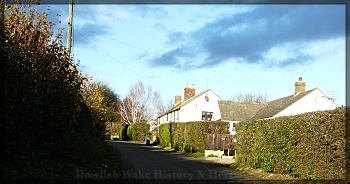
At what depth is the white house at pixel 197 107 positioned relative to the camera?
56.5 meters

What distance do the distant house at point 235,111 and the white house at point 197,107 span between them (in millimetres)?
1128

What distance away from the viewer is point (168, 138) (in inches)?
1805

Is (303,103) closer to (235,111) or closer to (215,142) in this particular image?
(215,142)

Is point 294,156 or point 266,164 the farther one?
point 266,164

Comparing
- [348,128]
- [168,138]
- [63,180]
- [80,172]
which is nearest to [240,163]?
[348,128]

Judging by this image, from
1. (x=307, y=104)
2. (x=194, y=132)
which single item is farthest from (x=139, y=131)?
(x=307, y=104)

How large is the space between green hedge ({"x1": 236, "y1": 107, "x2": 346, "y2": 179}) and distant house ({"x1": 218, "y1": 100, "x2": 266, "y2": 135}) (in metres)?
34.3

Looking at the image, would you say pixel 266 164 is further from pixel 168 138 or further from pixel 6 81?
pixel 168 138

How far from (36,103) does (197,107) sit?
1965 inches

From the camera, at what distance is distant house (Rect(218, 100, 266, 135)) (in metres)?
54.6

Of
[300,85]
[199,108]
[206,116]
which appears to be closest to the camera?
[300,85]

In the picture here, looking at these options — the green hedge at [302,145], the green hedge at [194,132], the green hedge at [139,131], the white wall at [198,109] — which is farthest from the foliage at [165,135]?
the green hedge at [302,145]

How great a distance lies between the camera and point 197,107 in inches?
2256

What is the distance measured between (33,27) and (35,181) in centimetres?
518
